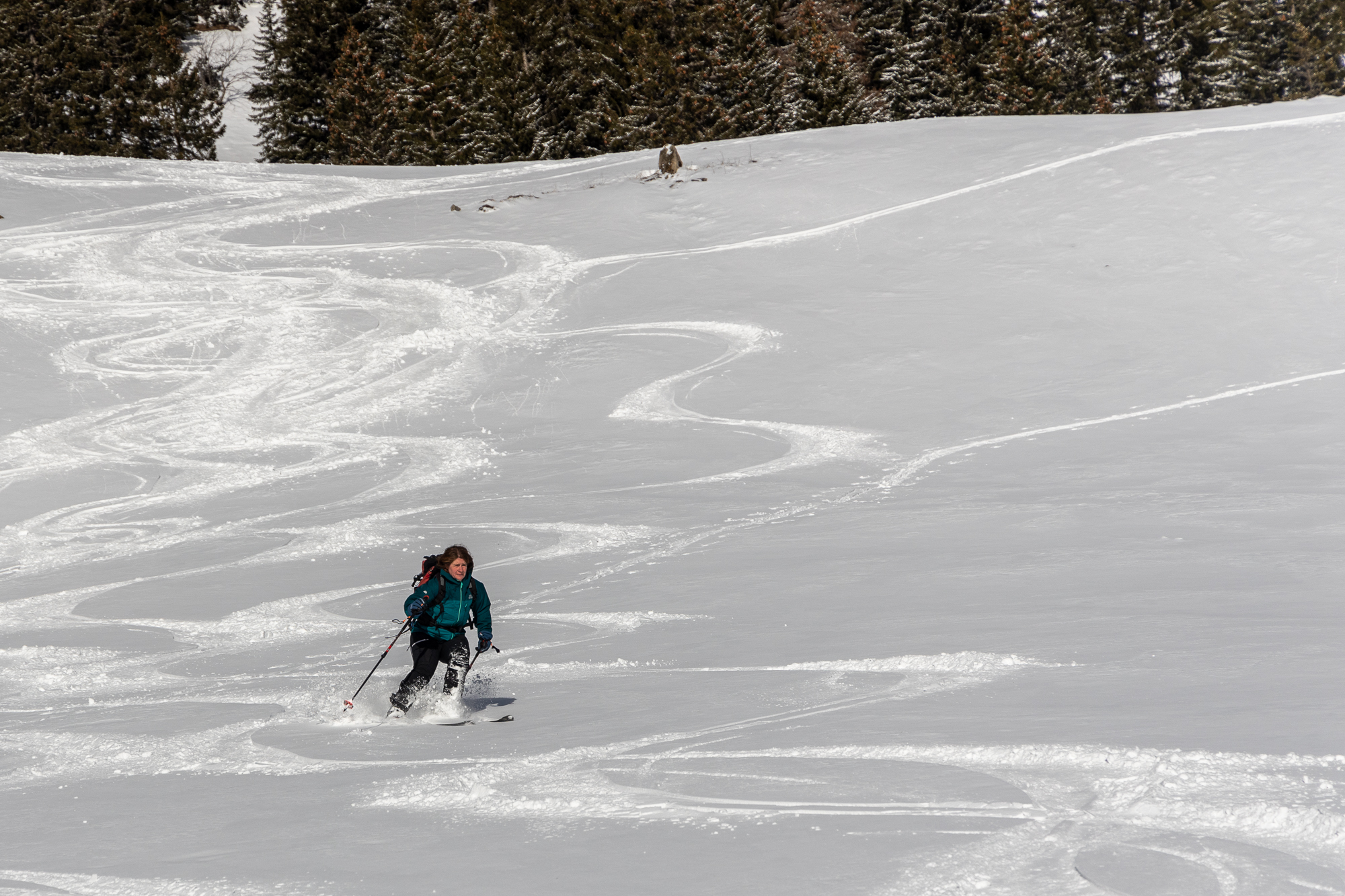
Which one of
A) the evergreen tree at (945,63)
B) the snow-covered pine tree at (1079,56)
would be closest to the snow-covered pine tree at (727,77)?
the evergreen tree at (945,63)

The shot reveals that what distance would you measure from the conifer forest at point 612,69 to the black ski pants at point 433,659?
36.4 meters

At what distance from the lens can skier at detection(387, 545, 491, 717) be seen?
6418 millimetres

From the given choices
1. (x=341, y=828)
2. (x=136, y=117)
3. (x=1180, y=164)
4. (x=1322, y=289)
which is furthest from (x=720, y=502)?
(x=136, y=117)

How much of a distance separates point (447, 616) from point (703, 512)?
173 inches

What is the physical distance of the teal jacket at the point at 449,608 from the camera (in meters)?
6.50

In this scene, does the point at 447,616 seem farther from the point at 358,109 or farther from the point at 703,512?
the point at 358,109

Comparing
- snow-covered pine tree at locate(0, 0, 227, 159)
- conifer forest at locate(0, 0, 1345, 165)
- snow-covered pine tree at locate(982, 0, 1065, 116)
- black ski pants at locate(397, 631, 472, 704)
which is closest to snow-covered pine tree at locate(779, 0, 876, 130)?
conifer forest at locate(0, 0, 1345, 165)

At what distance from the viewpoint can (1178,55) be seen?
46.4 metres

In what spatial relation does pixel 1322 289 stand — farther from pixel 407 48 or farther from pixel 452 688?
pixel 407 48

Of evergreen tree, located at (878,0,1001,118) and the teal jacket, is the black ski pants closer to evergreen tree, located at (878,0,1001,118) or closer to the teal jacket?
the teal jacket

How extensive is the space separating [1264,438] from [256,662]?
8.62 m

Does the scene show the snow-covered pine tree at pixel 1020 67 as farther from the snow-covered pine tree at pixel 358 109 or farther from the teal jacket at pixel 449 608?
the teal jacket at pixel 449 608

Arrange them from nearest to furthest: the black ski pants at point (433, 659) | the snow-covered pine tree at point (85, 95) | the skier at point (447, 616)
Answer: the black ski pants at point (433, 659) < the skier at point (447, 616) < the snow-covered pine tree at point (85, 95)

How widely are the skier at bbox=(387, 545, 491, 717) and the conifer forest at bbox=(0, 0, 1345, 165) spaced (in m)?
36.3
